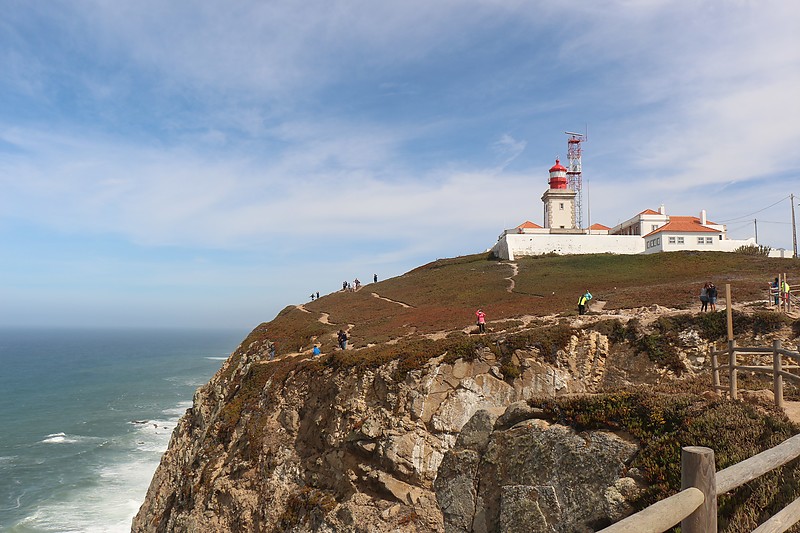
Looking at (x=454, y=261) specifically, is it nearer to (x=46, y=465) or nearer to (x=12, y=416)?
(x=46, y=465)

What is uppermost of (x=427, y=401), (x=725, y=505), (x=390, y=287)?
(x=390, y=287)

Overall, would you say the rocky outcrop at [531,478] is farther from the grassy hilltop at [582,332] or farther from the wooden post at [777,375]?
the wooden post at [777,375]

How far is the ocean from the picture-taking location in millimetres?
36875

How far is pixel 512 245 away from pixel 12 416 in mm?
76777

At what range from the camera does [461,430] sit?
1103 cm

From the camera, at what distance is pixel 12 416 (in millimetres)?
69188

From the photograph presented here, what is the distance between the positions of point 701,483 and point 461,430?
7551mm

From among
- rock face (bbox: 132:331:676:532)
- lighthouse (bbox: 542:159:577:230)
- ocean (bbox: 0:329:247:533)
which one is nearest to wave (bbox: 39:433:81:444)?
ocean (bbox: 0:329:247:533)

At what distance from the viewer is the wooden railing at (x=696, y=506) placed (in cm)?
344

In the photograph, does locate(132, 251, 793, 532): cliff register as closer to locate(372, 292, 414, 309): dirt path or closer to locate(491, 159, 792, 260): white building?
locate(372, 292, 414, 309): dirt path

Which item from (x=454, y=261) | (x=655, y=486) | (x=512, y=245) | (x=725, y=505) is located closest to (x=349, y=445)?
(x=655, y=486)

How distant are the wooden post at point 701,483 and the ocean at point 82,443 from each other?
40.8 m

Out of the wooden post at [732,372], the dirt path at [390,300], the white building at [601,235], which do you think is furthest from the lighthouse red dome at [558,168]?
the wooden post at [732,372]

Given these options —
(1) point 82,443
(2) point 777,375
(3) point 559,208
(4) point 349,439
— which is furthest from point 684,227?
(1) point 82,443
